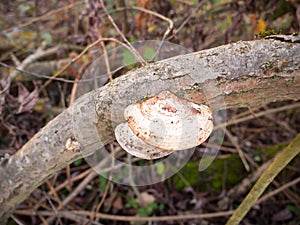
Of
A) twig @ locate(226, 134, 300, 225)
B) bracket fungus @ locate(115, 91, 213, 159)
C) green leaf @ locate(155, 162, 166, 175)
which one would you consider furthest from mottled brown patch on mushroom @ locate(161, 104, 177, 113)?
green leaf @ locate(155, 162, 166, 175)

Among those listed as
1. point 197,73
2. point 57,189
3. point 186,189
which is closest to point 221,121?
point 197,73

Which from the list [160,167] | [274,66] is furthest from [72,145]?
[160,167]

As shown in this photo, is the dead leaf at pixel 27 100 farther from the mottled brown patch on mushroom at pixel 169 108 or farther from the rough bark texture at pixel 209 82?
the mottled brown patch on mushroom at pixel 169 108

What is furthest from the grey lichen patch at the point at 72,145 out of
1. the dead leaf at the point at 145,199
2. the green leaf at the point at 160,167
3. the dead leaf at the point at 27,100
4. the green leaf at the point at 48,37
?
the green leaf at the point at 48,37

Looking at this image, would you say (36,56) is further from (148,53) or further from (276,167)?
(276,167)

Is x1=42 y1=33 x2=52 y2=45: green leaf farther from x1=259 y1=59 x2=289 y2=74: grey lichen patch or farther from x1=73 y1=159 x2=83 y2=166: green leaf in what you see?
x1=259 y1=59 x2=289 y2=74: grey lichen patch

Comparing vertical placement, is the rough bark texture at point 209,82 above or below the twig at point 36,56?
above
